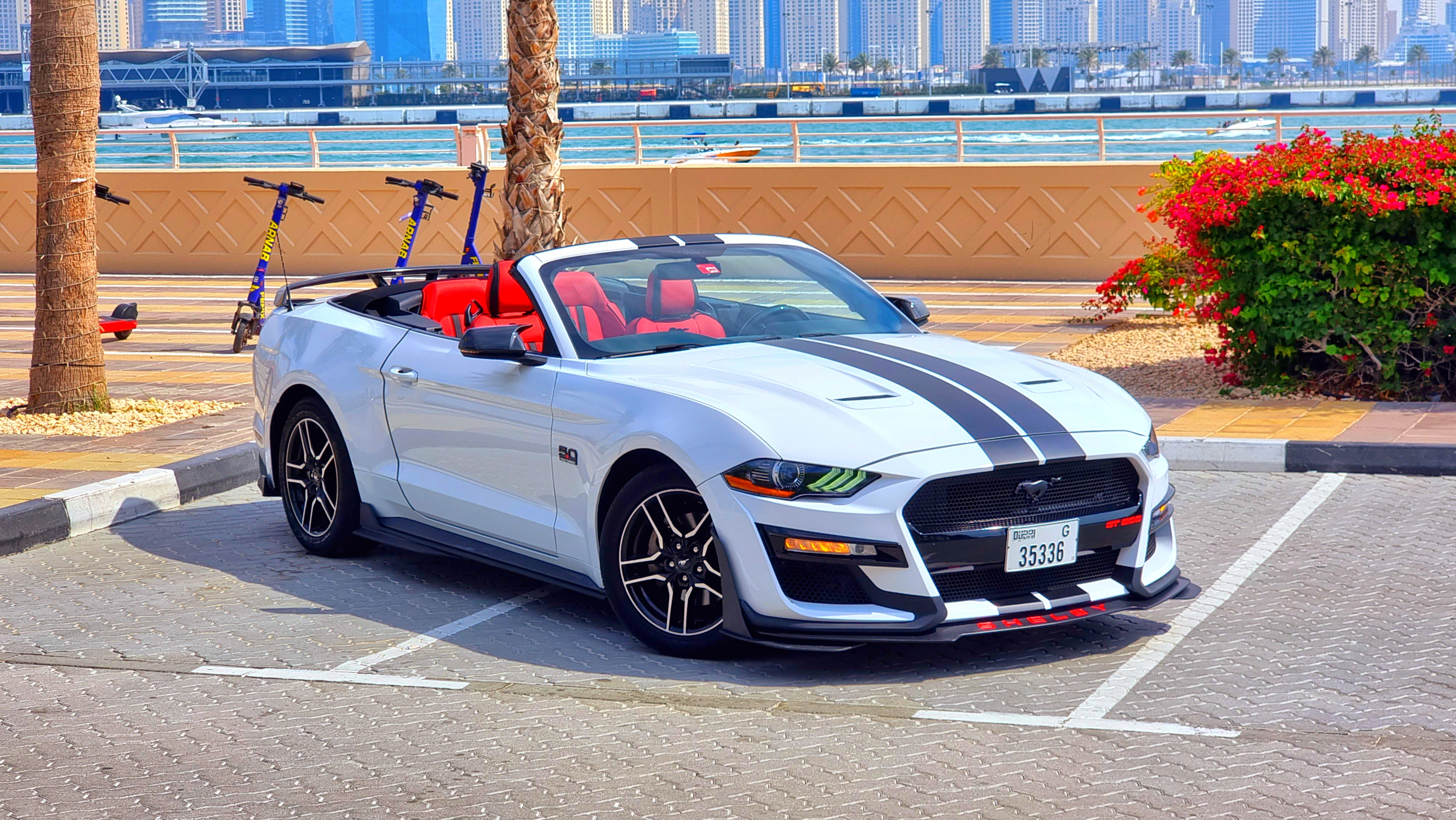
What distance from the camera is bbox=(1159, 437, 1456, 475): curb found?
8.82 meters

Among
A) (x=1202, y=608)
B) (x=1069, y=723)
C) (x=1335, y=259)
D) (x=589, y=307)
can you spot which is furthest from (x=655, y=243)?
(x=1335, y=259)

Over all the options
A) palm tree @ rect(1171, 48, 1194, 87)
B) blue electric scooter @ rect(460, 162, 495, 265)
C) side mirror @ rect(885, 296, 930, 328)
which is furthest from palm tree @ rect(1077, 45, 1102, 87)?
side mirror @ rect(885, 296, 930, 328)

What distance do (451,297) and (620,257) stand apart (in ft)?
Answer: 4.34

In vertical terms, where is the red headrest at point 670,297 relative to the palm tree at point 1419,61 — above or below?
below

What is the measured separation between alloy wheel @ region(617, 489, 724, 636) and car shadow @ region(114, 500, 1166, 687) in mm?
167

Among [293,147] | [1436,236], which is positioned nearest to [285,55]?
[293,147]

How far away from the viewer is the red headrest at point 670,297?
21.9 feet

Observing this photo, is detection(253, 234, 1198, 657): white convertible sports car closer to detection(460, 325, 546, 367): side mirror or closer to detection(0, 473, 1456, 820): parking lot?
detection(460, 325, 546, 367): side mirror

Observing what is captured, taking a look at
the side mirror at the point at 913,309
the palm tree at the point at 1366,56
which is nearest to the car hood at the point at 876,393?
the side mirror at the point at 913,309

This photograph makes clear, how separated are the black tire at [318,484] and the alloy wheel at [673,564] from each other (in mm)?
1988

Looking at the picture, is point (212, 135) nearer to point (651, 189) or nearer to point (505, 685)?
point (651, 189)

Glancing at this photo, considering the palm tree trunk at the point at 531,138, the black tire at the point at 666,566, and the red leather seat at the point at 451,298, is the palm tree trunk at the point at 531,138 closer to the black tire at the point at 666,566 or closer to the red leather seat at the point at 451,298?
the red leather seat at the point at 451,298

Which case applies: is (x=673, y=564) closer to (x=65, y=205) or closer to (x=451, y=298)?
(x=451, y=298)

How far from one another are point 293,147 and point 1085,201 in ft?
42.2
